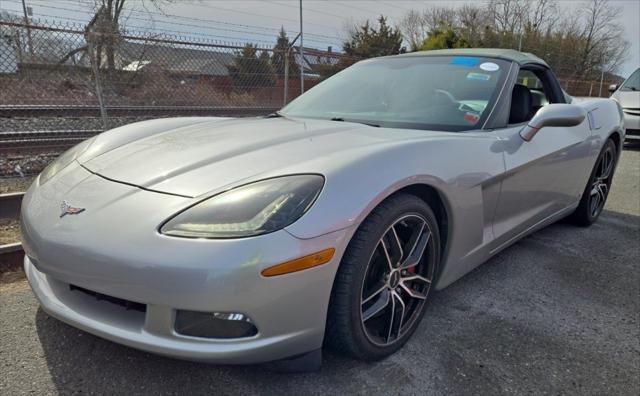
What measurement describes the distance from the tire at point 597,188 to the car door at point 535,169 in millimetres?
291

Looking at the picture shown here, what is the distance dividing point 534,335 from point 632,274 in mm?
1292

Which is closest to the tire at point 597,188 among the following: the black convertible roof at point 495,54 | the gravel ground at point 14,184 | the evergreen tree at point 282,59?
the black convertible roof at point 495,54

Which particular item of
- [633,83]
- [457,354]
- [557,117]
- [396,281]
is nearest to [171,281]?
[396,281]

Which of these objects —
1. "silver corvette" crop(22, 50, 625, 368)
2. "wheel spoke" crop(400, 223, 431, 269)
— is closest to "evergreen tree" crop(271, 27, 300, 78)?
"silver corvette" crop(22, 50, 625, 368)

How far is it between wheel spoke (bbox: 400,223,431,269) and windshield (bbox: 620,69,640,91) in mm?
9504

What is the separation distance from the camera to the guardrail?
2972 mm

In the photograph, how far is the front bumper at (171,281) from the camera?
1374mm

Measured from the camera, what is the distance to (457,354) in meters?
1.96

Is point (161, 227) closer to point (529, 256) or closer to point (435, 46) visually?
point (529, 256)

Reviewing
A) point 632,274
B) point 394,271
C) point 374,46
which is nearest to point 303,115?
point 394,271

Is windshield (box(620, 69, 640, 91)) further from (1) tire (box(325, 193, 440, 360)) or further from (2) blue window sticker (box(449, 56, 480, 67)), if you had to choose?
(1) tire (box(325, 193, 440, 360))

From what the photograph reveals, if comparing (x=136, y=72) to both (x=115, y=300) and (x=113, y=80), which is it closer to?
(x=113, y=80)

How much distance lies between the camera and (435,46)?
19031mm

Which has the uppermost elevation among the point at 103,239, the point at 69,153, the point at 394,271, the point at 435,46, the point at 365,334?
the point at 435,46
